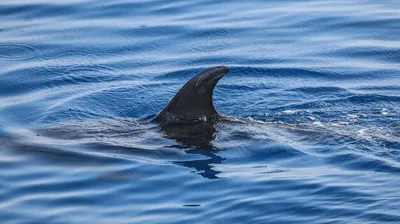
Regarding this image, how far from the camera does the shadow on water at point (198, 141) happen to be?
10.3 metres

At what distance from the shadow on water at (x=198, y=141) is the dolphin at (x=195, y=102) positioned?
100mm

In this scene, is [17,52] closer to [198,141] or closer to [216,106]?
[216,106]

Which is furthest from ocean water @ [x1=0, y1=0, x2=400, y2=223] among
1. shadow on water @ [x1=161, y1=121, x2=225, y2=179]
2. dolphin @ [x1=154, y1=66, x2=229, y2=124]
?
dolphin @ [x1=154, y1=66, x2=229, y2=124]

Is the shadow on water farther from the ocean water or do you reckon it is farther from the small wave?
the small wave

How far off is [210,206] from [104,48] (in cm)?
730

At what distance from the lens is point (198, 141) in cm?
1090

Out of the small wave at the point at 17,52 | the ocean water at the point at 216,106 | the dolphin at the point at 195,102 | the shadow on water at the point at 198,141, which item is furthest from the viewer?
the small wave at the point at 17,52

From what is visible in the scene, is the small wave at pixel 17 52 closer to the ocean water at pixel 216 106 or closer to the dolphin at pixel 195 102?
the ocean water at pixel 216 106

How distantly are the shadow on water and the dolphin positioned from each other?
0.10 metres

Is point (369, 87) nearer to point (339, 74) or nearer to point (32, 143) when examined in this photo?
point (339, 74)

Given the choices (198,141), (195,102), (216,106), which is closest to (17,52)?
(216,106)

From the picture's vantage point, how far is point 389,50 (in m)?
15.3

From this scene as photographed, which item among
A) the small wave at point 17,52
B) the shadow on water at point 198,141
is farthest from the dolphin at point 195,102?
the small wave at point 17,52

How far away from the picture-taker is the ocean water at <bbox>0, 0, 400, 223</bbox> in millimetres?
9414
